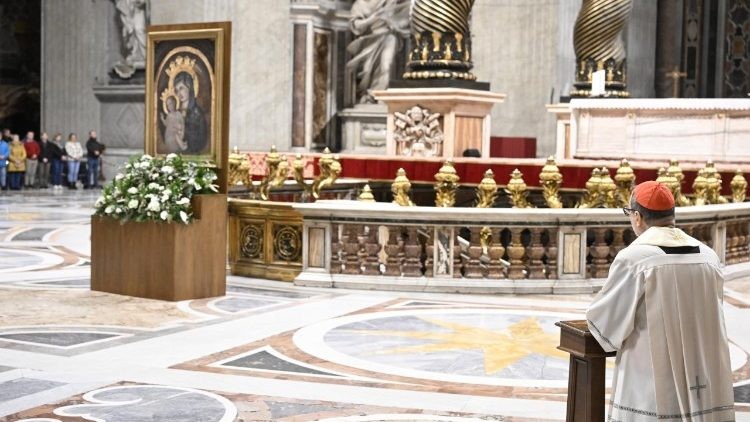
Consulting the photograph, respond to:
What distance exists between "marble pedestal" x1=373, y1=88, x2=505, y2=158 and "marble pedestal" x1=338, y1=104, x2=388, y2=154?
19.9 feet

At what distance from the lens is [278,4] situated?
20922 millimetres

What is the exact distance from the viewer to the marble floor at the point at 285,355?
5305mm

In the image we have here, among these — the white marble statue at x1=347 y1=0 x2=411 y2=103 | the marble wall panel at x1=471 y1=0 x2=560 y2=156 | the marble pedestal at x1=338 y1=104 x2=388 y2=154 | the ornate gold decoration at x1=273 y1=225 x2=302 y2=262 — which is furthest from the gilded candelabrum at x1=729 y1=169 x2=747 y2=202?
the white marble statue at x1=347 y1=0 x2=411 y2=103

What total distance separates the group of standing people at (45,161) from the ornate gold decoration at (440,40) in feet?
36.3

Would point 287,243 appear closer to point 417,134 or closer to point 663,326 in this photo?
point 417,134

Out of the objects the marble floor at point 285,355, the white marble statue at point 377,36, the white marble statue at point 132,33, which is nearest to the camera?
the marble floor at point 285,355

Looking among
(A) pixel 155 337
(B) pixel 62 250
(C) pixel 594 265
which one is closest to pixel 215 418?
(A) pixel 155 337

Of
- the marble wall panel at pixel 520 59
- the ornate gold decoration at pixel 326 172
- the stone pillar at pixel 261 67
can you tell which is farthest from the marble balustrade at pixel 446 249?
the stone pillar at pixel 261 67

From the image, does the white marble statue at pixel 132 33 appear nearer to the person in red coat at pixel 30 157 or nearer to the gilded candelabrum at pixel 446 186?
the person in red coat at pixel 30 157

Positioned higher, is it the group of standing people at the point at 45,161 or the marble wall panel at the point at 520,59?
the marble wall panel at the point at 520,59

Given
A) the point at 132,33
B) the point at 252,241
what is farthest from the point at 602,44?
the point at 132,33

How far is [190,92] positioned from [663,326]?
5.92 meters

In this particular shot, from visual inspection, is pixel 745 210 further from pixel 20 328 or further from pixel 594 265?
pixel 20 328

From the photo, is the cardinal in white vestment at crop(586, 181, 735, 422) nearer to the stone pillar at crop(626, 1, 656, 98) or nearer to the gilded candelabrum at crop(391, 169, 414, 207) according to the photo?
the gilded candelabrum at crop(391, 169, 414, 207)
